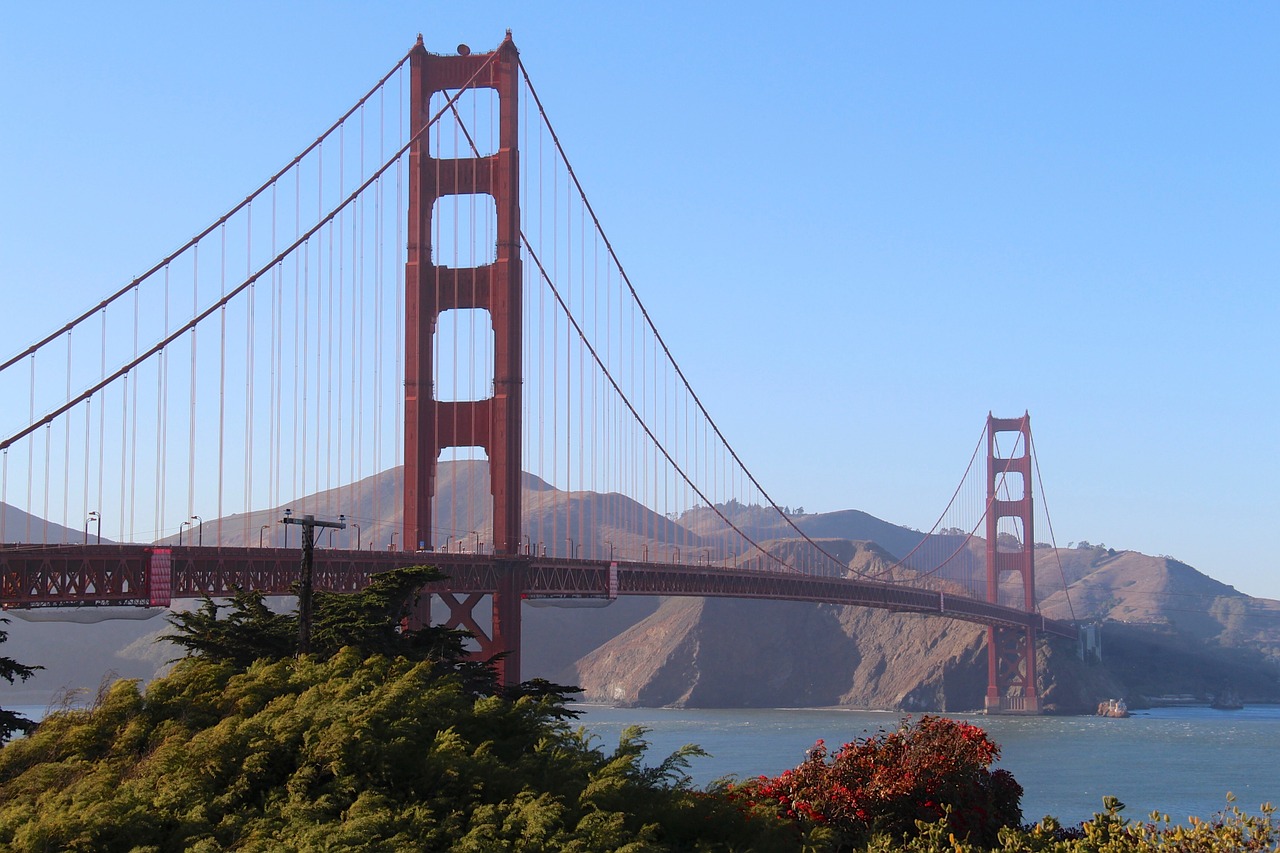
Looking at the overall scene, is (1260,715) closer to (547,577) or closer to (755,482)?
(755,482)

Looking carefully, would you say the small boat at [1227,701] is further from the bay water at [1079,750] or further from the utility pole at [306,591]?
the utility pole at [306,591]

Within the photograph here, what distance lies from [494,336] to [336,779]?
3017 cm

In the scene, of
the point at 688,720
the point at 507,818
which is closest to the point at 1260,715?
the point at 688,720

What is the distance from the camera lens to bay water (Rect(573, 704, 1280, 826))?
5450cm

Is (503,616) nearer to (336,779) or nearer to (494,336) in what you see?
(494,336)

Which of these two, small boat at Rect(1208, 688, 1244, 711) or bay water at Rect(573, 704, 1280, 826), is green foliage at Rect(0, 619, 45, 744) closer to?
bay water at Rect(573, 704, 1280, 826)

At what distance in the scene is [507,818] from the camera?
1498 centimetres

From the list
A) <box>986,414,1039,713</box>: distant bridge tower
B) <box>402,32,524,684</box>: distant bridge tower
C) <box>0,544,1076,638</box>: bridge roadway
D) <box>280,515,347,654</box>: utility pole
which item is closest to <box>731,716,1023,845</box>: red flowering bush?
<box>280,515,347,654</box>: utility pole

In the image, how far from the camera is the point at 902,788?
17531mm

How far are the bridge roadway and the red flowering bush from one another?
15.3 m

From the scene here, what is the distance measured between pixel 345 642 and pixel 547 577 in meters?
24.9

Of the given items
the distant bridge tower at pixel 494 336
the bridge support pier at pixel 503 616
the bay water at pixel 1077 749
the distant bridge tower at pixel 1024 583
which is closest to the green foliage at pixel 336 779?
the bay water at pixel 1077 749

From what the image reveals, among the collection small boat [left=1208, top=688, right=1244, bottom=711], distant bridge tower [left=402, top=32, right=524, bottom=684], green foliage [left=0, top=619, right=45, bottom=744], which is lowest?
small boat [left=1208, top=688, right=1244, bottom=711]

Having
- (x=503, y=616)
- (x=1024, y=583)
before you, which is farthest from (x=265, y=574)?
(x=1024, y=583)
